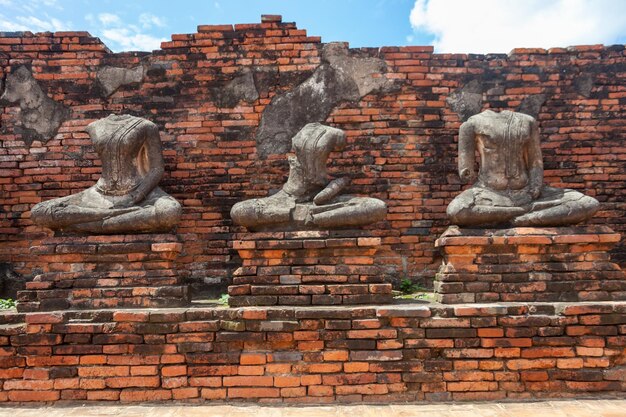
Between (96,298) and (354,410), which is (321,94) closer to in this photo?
(96,298)

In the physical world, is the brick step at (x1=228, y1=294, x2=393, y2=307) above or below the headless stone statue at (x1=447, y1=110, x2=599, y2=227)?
below

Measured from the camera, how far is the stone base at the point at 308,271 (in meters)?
4.25

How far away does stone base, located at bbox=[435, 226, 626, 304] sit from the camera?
430 centimetres

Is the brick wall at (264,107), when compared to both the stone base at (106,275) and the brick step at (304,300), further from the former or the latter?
the brick step at (304,300)

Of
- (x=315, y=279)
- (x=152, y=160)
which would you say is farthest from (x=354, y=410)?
(x=152, y=160)

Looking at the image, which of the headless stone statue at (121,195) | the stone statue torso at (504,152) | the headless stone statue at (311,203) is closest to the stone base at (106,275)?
the headless stone statue at (121,195)

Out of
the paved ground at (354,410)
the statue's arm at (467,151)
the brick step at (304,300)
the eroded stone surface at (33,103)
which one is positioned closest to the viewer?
the paved ground at (354,410)

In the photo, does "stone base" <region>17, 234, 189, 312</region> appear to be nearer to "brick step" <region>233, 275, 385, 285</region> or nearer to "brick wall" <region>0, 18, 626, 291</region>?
"brick step" <region>233, 275, 385, 285</region>

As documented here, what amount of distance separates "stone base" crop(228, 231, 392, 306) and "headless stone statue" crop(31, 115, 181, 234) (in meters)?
1.01

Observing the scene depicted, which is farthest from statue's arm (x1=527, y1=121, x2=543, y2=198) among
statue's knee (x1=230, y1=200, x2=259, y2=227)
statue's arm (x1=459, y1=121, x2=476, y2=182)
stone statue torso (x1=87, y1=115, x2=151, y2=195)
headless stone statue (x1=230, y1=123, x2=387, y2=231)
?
stone statue torso (x1=87, y1=115, x2=151, y2=195)

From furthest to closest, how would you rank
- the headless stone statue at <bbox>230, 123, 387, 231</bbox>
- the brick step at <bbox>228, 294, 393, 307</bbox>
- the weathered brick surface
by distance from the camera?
the headless stone statue at <bbox>230, 123, 387, 231</bbox> < the brick step at <bbox>228, 294, 393, 307</bbox> < the weathered brick surface

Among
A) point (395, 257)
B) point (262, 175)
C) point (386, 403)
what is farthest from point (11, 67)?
point (386, 403)

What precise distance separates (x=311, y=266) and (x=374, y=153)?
2307mm

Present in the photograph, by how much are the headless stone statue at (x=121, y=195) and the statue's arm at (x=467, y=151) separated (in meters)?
3.17
